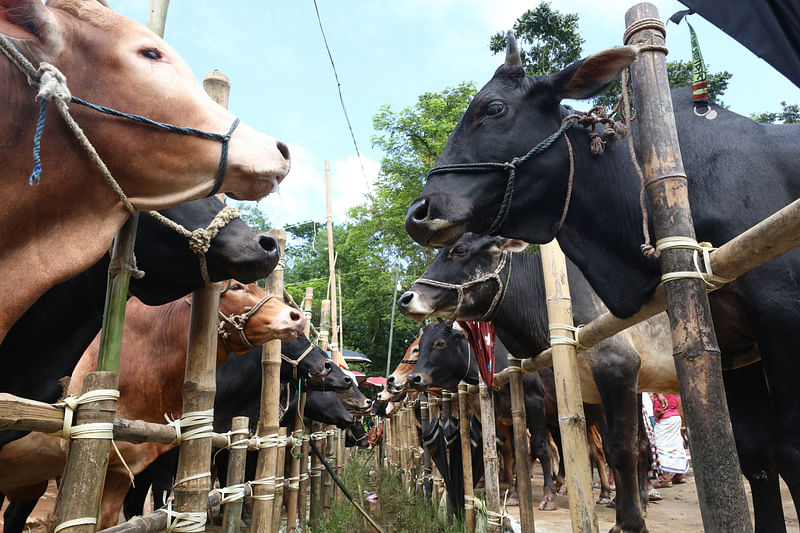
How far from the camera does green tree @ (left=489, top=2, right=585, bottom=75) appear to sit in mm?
18406

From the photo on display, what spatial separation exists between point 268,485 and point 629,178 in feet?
10.6

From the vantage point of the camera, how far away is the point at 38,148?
1538mm

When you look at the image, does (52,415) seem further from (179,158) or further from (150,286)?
(150,286)

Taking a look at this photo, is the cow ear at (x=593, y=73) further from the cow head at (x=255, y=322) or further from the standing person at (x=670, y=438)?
the standing person at (x=670, y=438)

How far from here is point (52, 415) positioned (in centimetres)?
157

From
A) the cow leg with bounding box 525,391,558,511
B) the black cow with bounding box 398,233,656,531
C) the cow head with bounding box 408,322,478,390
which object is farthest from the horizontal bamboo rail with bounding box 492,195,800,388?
the cow leg with bounding box 525,391,558,511

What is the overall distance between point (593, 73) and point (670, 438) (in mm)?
9323

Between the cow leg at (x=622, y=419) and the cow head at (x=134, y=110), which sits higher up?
the cow head at (x=134, y=110)

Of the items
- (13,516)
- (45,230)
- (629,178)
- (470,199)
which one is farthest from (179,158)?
(13,516)

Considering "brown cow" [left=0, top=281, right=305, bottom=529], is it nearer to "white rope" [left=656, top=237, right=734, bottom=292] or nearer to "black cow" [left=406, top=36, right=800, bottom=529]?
"black cow" [left=406, top=36, right=800, bottom=529]

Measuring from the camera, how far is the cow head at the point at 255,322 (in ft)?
13.4

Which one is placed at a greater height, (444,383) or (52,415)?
(444,383)

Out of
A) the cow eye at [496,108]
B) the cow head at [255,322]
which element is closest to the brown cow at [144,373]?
the cow head at [255,322]

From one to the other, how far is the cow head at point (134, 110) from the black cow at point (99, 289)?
89 cm
